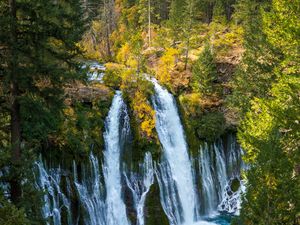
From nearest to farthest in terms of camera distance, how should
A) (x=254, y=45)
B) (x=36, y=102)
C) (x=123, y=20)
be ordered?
(x=36, y=102) → (x=254, y=45) → (x=123, y=20)

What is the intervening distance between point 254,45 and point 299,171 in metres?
10.5

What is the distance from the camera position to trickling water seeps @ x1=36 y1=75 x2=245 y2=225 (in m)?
16.5

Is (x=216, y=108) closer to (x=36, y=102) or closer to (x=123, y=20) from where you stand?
(x=36, y=102)

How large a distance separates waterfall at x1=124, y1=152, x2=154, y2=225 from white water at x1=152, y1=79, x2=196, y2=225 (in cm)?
176

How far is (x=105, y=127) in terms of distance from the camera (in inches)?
798

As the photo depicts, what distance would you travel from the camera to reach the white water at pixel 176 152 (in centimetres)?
2188

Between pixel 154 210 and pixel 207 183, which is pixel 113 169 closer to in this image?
pixel 154 210

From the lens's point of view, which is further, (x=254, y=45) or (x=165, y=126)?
(x=165, y=126)

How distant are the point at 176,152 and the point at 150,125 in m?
3.01

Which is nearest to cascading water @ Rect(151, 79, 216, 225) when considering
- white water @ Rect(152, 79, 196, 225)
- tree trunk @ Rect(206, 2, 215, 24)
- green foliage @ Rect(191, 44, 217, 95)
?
white water @ Rect(152, 79, 196, 225)

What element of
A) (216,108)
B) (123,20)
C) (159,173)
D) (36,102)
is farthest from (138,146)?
(123,20)

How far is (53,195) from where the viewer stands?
51.6ft

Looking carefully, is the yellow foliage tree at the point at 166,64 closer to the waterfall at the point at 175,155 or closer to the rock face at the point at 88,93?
the waterfall at the point at 175,155

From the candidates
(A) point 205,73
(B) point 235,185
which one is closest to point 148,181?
(B) point 235,185
